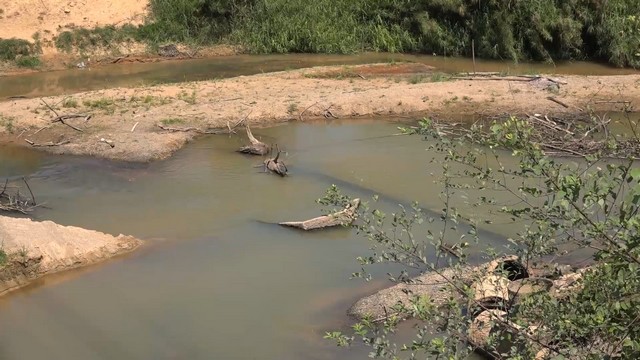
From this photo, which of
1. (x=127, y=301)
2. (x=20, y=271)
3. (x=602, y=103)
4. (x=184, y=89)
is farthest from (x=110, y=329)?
(x=602, y=103)

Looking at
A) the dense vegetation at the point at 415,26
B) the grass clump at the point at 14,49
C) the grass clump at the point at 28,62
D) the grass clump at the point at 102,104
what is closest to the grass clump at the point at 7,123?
the grass clump at the point at 102,104

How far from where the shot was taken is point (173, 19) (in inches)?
954

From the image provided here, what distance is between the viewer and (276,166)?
11.6m

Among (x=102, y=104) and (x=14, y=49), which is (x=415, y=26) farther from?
(x=14, y=49)

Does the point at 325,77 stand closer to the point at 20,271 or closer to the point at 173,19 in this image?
the point at 173,19

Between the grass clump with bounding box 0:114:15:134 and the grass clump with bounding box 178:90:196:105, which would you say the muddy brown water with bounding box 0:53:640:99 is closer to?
the grass clump with bounding box 178:90:196:105

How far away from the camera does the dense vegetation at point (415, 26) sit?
20.3m

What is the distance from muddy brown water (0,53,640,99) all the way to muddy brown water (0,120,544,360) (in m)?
6.16

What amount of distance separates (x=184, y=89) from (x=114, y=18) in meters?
8.90

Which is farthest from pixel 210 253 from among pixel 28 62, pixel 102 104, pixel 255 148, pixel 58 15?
pixel 58 15

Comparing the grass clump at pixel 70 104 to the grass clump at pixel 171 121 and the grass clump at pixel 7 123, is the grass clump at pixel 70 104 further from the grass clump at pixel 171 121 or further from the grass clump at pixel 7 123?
the grass clump at pixel 171 121

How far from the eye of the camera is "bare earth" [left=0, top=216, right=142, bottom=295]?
8.11 metres

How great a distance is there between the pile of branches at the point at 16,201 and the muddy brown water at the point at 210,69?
7261mm

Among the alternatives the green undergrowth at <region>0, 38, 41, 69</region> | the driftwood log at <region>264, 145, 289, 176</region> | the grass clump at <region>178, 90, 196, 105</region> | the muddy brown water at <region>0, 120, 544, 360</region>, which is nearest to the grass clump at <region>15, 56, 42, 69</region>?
the green undergrowth at <region>0, 38, 41, 69</region>
